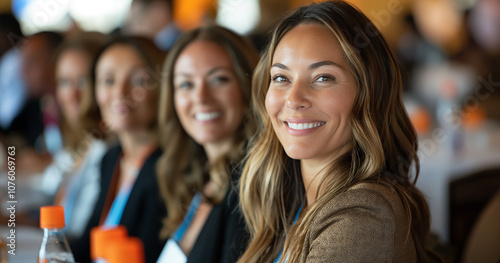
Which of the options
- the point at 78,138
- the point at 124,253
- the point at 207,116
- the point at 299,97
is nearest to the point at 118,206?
the point at 207,116

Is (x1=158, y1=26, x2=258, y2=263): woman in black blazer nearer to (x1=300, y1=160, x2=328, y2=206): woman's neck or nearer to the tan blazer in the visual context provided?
(x1=300, y1=160, x2=328, y2=206): woman's neck

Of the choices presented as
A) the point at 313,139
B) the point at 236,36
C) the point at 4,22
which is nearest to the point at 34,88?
the point at 4,22

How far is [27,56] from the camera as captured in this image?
3807mm

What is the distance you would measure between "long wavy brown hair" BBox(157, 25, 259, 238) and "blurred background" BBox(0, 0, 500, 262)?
190 mm

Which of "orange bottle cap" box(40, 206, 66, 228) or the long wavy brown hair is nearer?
"orange bottle cap" box(40, 206, 66, 228)

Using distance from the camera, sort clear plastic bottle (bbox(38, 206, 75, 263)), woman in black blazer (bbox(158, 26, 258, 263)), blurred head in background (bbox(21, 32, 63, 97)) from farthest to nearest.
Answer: blurred head in background (bbox(21, 32, 63, 97)) → woman in black blazer (bbox(158, 26, 258, 263)) → clear plastic bottle (bbox(38, 206, 75, 263))

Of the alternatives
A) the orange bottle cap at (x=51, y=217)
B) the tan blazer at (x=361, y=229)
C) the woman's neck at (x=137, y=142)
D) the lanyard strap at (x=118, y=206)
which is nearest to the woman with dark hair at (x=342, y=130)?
the tan blazer at (x=361, y=229)

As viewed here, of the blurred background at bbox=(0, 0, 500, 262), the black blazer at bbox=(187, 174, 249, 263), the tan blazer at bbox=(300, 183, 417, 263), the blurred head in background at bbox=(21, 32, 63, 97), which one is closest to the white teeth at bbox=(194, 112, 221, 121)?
the black blazer at bbox=(187, 174, 249, 263)

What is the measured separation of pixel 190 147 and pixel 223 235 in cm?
52

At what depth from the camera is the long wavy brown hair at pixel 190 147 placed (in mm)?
1790

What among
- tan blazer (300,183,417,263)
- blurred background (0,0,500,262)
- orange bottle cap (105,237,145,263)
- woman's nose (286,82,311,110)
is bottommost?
blurred background (0,0,500,262)

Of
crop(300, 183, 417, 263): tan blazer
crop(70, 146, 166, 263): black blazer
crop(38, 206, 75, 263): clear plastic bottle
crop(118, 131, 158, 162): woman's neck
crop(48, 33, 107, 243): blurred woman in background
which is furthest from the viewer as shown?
crop(48, 33, 107, 243): blurred woman in background

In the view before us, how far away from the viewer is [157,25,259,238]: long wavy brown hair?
1.79m

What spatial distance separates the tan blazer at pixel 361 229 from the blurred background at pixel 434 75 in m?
0.42
